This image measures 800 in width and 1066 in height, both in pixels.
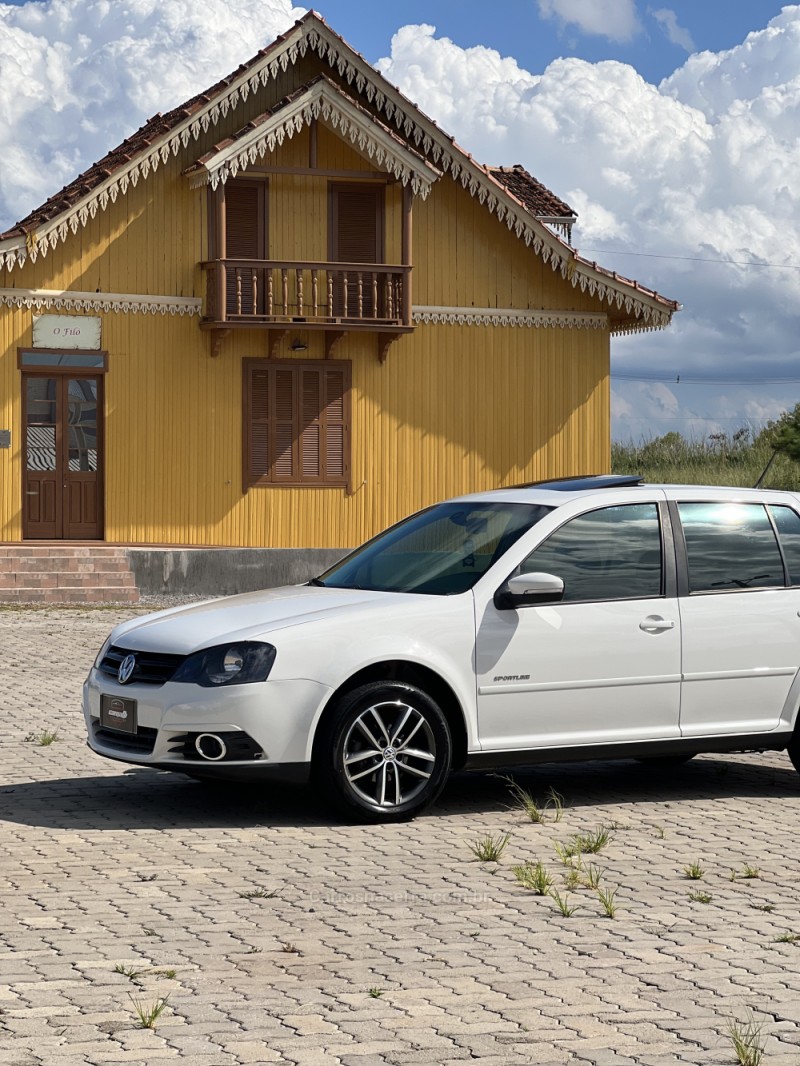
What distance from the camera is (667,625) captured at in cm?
927

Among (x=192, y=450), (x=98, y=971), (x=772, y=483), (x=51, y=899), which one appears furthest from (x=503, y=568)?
(x=772, y=483)

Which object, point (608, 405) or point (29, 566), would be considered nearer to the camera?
point (29, 566)

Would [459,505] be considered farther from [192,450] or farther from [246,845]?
[192,450]

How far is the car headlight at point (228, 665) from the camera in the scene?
27.7ft

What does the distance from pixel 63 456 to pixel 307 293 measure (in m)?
4.52

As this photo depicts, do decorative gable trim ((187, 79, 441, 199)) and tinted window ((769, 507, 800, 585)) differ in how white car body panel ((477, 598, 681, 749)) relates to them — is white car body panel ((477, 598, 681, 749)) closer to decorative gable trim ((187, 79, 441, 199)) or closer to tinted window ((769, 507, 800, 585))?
tinted window ((769, 507, 800, 585))

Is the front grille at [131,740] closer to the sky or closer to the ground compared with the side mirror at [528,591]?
closer to the ground

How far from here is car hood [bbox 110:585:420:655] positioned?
28.3ft

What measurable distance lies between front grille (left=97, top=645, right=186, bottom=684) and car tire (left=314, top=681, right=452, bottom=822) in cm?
82

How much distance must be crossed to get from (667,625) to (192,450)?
19017mm

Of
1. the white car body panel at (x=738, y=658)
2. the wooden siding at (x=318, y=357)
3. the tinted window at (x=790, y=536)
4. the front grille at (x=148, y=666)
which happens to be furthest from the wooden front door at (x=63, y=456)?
the white car body panel at (x=738, y=658)

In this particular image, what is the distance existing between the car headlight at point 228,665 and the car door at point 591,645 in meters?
1.10

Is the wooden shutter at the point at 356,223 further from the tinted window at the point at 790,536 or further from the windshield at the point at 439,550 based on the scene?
the tinted window at the point at 790,536

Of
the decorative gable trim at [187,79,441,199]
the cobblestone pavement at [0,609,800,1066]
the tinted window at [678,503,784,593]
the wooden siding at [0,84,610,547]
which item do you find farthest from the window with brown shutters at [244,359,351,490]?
the tinted window at [678,503,784,593]
